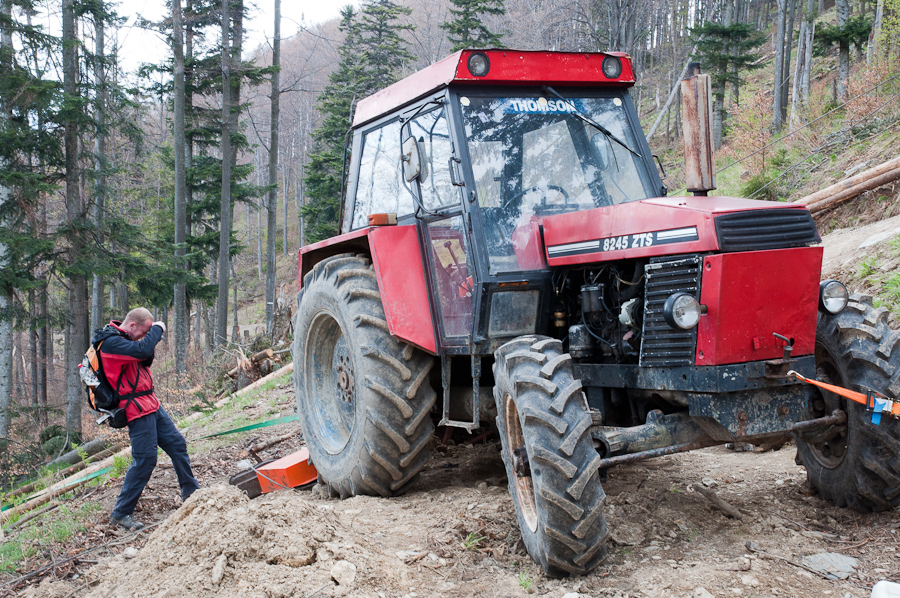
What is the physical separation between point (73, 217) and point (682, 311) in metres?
14.0

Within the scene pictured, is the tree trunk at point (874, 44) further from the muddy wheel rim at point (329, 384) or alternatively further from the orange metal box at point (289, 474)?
the orange metal box at point (289, 474)

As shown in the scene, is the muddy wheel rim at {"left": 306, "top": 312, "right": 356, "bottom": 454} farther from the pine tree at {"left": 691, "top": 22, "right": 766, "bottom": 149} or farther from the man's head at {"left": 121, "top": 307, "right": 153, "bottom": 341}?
the pine tree at {"left": 691, "top": 22, "right": 766, "bottom": 149}

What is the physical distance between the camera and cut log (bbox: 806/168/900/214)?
337 inches

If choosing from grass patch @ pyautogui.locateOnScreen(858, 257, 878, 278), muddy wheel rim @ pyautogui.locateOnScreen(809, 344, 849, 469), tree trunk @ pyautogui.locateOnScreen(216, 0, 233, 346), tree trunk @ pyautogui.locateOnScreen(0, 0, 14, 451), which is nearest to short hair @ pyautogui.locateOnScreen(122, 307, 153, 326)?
muddy wheel rim @ pyautogui.locateOnScreen(809, 344, 849, 469)

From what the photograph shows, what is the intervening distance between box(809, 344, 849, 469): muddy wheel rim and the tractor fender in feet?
7.32

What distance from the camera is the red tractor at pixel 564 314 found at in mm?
3408

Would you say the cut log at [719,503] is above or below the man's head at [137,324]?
below

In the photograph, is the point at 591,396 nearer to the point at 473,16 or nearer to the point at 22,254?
the point at 22,254

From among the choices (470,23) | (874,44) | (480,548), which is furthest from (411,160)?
(470,23)

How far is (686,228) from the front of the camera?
3.49m

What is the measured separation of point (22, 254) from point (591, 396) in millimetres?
12408

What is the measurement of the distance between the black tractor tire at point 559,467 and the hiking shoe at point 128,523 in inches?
129

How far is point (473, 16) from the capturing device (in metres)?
24.6

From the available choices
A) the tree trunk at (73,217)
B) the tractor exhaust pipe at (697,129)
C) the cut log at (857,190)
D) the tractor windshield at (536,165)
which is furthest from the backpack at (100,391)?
the tree trunk at (73,217)
